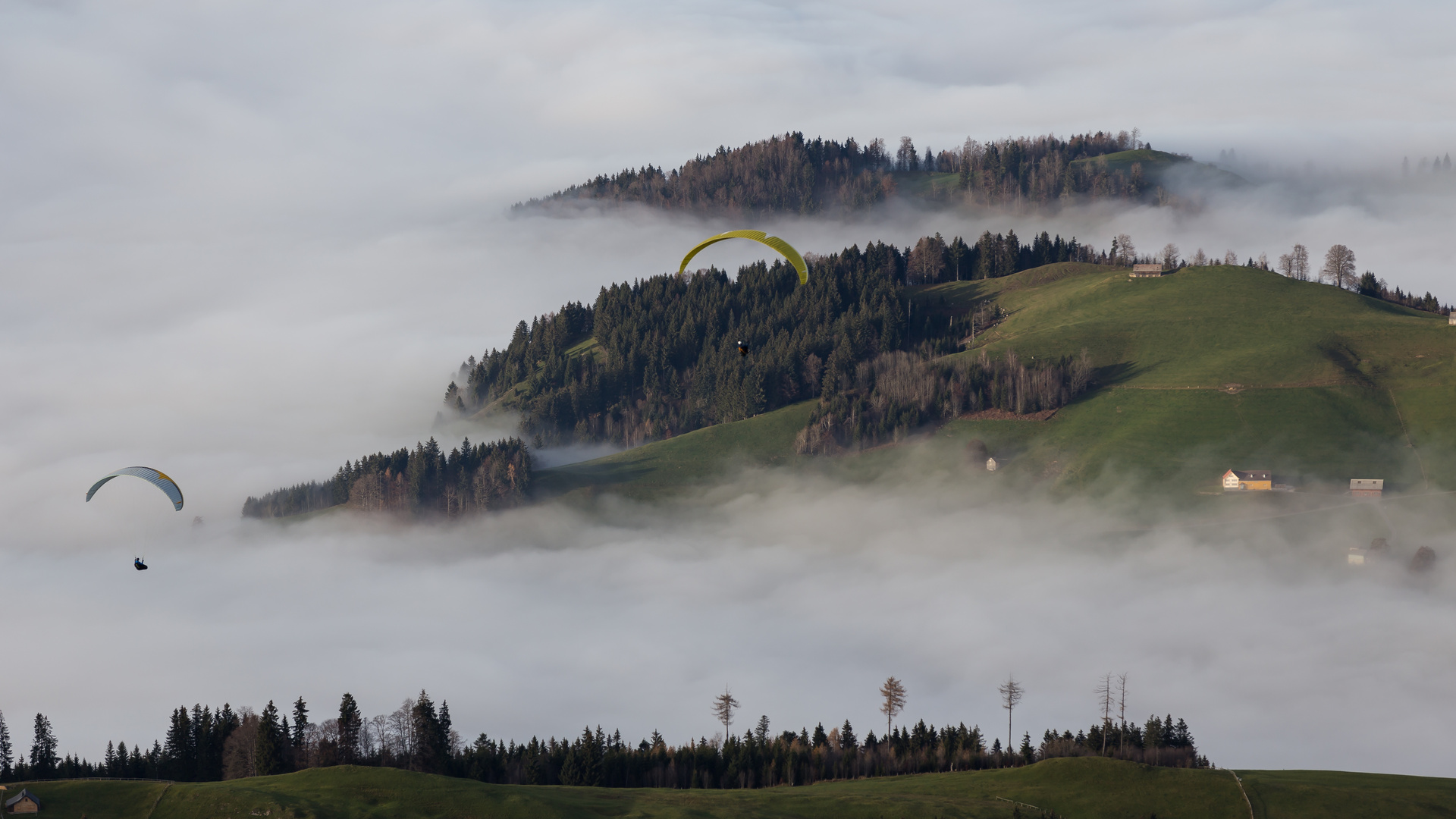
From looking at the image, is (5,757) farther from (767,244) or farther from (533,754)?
(767,244)

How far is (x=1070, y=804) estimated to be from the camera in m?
132

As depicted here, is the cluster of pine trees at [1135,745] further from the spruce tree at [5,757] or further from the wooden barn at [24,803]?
the spruce tree at [5,757]

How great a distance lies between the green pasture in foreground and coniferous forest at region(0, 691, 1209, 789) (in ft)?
48.0

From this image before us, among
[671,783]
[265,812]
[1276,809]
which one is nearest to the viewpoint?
[265,812]

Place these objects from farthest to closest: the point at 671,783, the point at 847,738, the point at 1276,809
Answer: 1. the point at 847,738
2. the point at 671,783
3. the point at 1276,809

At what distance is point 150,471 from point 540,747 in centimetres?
6050

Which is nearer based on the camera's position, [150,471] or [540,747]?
[150,471]

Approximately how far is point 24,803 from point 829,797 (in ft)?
226

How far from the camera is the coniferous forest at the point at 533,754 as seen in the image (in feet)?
486

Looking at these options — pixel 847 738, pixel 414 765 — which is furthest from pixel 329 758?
pixel 847 738

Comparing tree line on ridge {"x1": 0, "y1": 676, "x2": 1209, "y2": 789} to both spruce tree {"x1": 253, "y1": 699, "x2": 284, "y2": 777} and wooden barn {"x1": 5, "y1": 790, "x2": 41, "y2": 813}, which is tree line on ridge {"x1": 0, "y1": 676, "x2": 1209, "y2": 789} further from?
wooden barn {"x1": 5, "y1": 790, "x2": 41, "y2": 813}

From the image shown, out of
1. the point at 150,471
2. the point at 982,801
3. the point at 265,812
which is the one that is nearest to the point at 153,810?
the point at 265,812

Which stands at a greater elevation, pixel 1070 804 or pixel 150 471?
pixel 150 471

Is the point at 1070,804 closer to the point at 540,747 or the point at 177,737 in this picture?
the point at 540,747
